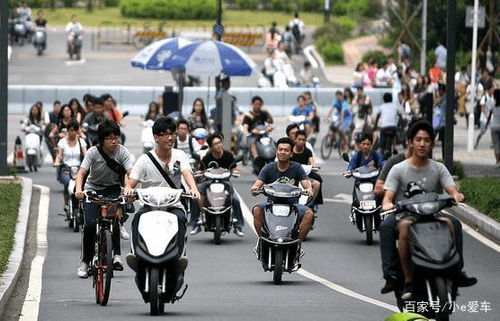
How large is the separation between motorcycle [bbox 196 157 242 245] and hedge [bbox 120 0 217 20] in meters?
56.6

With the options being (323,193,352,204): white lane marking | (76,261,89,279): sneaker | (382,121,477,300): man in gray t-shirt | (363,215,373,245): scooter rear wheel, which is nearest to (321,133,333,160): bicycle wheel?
(323,193,352,204): white lane marking

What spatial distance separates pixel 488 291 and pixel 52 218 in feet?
30.1

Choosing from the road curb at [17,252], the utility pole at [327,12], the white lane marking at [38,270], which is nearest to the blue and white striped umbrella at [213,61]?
the white lane marking at [38,270]

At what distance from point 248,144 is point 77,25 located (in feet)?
98.3

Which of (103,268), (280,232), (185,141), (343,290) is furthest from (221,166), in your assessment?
(103,268)

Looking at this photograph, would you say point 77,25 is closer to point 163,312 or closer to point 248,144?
point 248,144

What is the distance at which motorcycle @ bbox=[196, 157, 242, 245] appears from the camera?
70.1 feet

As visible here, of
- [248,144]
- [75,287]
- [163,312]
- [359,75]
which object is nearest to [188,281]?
[75,287]

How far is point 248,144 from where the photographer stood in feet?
110

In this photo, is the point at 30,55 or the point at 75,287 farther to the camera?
the point at 30,55

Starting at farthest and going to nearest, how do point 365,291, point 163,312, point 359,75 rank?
point 359,75, point 365,291, point 163,312

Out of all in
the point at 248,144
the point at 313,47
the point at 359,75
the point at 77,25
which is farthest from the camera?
the point at 313,47

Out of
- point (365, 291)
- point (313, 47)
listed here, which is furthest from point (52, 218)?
point (313, 47)

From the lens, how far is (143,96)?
5025 centimetres
